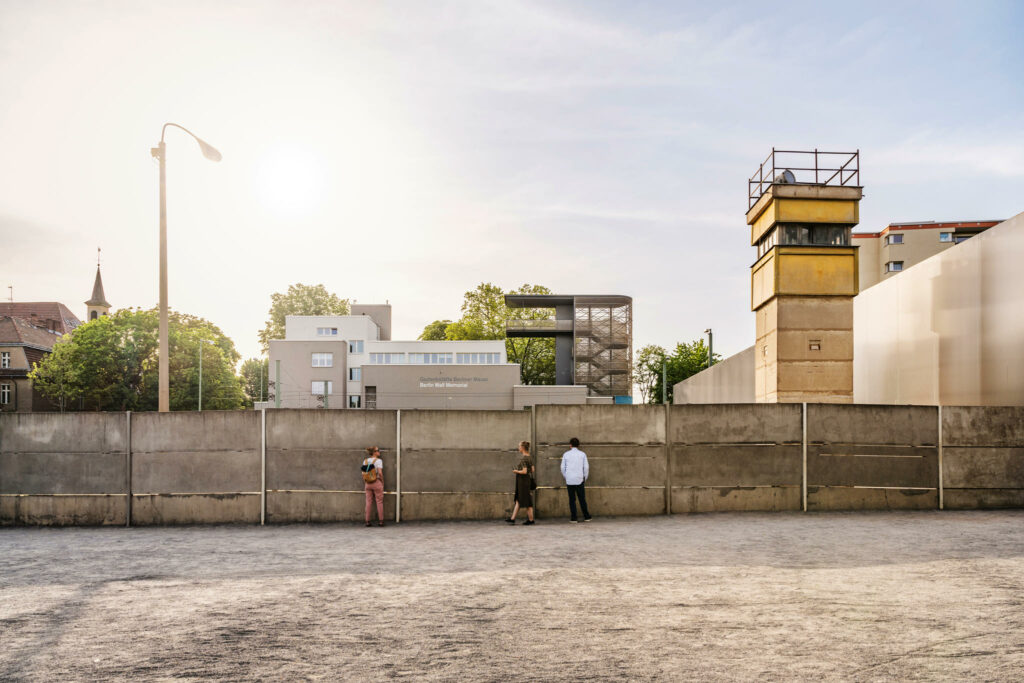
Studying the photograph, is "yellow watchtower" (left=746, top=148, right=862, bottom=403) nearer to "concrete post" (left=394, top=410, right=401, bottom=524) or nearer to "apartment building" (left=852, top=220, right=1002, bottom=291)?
"concrete post" (left=394, top=410, right=401, bottom=524)

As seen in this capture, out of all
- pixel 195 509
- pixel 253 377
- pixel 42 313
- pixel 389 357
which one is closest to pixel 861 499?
pixel 195 509

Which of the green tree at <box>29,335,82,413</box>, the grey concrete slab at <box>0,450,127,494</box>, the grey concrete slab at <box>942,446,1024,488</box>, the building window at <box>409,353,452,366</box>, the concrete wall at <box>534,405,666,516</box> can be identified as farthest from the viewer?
the building window at <box>409,353,452,366</box>

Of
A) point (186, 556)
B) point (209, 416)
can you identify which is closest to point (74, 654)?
point (186, 556)

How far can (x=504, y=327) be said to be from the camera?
3364 inches

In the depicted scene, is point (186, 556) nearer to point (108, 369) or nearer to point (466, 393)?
point (466, 393)

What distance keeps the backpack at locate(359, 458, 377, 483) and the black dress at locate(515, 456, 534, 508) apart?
9.53 feet

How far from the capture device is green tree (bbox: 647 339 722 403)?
293 ft

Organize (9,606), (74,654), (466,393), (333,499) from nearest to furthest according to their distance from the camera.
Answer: (74,654)
(9,606)
(333,499)
(466,393)

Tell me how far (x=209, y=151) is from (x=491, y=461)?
9.89 m

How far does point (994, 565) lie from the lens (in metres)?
9.62

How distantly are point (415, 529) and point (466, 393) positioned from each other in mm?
51774

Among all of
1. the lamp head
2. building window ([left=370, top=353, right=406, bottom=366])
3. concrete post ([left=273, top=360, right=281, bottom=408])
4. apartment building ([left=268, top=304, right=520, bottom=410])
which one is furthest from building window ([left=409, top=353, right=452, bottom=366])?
the lamp head

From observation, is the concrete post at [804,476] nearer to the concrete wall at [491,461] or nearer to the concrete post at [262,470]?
the concrete wall at [491,461]

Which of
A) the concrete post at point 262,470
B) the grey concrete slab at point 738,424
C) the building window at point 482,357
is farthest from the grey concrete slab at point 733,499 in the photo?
the building window at point 482,357
